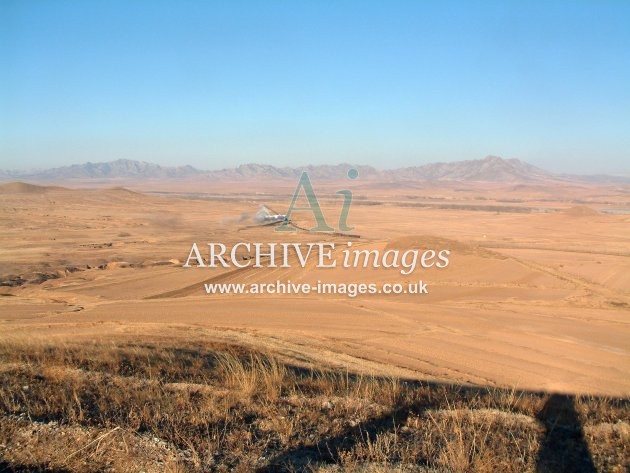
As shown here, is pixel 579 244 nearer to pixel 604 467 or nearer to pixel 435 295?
pixel 435 295

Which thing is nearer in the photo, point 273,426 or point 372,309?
point 273,426

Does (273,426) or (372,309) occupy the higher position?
(273,426)

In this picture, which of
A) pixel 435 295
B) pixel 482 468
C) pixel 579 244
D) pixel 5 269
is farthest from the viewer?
pixel 579 244

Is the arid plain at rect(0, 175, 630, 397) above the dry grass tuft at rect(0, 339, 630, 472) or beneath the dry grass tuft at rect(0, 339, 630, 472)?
beneath

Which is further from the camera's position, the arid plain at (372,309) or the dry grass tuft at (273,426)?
the arid plain at (372,309)

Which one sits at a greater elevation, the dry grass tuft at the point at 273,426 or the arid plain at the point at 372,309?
the dry grass tuft at the point at 273,426

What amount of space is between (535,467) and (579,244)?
3069cm

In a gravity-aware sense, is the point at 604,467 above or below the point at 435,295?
above

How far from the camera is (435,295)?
16.3 metres

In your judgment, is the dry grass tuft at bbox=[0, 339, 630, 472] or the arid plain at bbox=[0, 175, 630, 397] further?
the arid plain at bbox=[0, 175, 630, 397]

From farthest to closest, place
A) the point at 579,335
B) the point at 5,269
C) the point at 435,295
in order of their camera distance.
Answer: the point at 5,269
the point at 435,295
the point at 579,335

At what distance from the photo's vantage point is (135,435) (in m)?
4.07

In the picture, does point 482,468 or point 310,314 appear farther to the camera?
point 310,314

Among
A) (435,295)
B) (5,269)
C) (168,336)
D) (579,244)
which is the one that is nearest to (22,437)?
(168,336)
